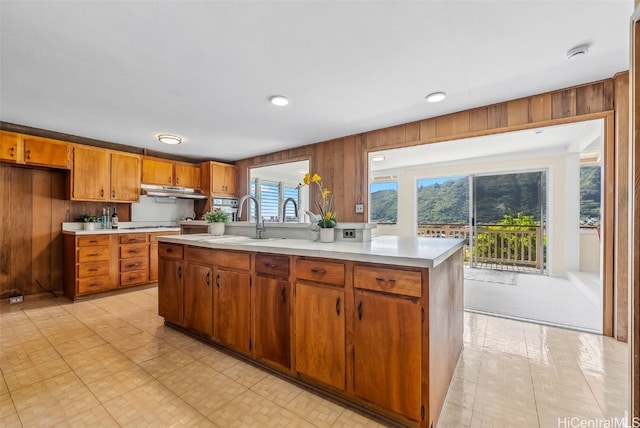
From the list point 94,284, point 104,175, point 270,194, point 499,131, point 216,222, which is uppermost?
point 499,131

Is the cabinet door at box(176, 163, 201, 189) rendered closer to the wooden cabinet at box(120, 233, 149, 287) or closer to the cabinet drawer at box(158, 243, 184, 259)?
the wooden cabinet at box(120, 233, 149, 287)

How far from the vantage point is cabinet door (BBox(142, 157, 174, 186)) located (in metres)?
4.51

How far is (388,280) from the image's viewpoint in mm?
1379

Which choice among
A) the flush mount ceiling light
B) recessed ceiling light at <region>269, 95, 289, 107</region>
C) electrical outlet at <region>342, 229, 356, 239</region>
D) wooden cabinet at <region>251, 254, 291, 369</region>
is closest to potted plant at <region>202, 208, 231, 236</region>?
wooden cabinet at <region>251, 254, 291, 369</region>

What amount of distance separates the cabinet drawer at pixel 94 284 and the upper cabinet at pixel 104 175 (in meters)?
1.14

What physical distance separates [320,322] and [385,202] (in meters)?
5.81

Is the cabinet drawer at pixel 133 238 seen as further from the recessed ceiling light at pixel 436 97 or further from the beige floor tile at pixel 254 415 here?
the recessed ceiling light at pixel 436 97

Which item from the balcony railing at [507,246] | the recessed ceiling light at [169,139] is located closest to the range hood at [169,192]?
the recessed ceiling light at [169,139]

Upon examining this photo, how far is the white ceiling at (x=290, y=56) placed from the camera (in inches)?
63.6

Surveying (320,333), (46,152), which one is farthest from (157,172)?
(320,333)

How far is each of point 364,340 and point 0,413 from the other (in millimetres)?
2085

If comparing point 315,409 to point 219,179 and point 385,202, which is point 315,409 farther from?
point 385,202

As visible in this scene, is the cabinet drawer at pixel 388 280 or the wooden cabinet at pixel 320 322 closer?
the cabinet drawer at pixel 388 280

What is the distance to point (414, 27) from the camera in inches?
69.1
